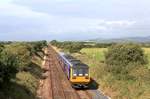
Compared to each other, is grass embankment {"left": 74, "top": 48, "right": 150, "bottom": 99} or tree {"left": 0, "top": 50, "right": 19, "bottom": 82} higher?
tree {"left": 0, "top": 50, "right": 19, "bottom": 82}

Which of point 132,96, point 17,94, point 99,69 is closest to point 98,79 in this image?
point 99,69

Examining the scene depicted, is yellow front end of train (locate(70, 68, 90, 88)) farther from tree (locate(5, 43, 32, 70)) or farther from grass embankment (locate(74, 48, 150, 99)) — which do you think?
tree (locate(5, 43, 32, 70))

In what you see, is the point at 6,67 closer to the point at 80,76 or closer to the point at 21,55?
the point at 80,76

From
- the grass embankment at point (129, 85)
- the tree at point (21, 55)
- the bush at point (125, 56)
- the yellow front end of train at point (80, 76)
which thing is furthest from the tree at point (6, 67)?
the bush at point (125, 56)

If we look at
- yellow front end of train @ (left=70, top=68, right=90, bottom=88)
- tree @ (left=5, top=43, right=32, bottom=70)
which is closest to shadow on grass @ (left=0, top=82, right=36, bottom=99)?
yellow front end of train @ (left=70, top=68, right=90, bottom=88)

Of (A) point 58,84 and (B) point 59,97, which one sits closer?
(B) point 59,97

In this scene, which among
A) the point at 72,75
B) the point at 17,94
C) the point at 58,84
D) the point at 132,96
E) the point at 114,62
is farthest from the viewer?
the point at 114,62

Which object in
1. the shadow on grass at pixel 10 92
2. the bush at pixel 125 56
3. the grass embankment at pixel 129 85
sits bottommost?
the grass embankment at pixel 129 85

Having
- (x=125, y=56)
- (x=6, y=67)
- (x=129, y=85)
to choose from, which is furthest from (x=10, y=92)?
(x=125, y=56)

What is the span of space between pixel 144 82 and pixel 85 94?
5156 mm

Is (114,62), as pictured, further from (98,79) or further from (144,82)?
(144,82)

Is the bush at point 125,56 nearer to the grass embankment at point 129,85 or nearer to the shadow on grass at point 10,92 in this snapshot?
the grass embankment at point 129,85

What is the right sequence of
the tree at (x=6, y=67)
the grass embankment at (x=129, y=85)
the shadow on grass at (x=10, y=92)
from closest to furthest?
the tree at (x=6, y=67) → the shadow on grass at (x=10, y=92) → the grass embankment at (x=129, y=85)

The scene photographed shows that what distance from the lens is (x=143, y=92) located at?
25.5 meters
